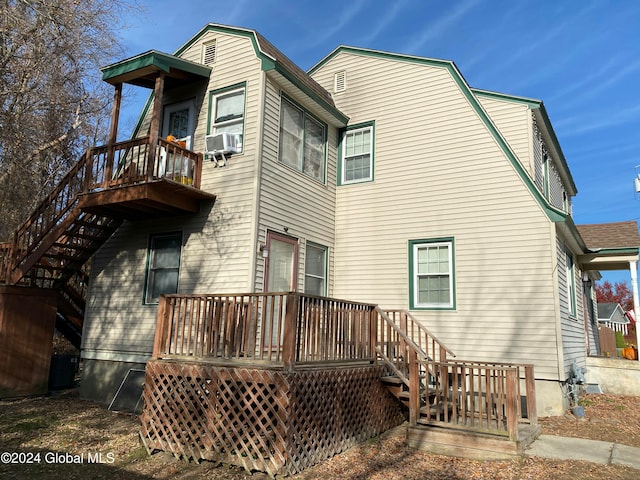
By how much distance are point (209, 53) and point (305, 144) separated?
2.95 meters

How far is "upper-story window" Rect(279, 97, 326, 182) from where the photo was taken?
395 inches

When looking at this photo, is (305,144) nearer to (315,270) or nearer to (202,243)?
(315,270)

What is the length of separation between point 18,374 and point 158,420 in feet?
17.7

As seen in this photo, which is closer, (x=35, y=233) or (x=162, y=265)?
(x=162, y=265)

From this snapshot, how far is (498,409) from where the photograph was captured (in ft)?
20.7

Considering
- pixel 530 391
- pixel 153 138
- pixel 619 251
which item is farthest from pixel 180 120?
pixel 619 251

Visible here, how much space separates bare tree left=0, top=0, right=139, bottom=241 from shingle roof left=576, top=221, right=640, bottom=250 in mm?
13701

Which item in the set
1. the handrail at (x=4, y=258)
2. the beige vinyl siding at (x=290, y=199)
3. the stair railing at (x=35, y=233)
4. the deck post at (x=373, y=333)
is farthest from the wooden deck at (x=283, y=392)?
the handrail at (x=4, y=258)

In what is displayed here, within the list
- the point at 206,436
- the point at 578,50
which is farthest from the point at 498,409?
the point at 578,50

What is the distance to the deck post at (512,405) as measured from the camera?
6139mm

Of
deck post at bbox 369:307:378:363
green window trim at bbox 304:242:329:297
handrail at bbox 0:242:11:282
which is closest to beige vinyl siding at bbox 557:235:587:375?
deck post at bbox 369:307:378:363

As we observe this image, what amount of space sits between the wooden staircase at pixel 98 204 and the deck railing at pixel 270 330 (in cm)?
261

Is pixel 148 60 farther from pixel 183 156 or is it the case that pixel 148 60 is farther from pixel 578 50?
pixel 578 50

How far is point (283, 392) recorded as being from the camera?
5746mm
